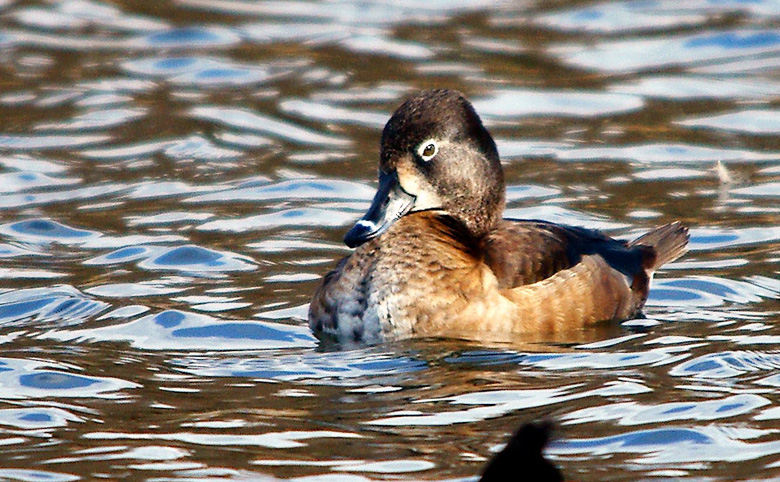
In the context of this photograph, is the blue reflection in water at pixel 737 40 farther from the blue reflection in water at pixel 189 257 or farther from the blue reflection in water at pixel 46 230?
the blue reflection in water at pixel 46 230

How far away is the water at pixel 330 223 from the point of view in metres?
6.21

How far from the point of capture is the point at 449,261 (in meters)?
8.05

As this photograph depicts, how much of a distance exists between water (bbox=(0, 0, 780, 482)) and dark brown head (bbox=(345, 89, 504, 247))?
0.78 metres

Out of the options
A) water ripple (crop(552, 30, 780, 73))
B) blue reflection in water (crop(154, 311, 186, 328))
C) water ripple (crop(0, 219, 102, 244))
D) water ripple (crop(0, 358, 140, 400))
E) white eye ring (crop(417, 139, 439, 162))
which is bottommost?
water ripple (crop(0, 358, 140, 400))

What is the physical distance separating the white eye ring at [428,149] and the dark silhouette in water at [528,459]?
134 inches

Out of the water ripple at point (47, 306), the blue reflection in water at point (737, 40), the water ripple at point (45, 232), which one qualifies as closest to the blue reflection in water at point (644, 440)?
the water ripple at point (47, 306)

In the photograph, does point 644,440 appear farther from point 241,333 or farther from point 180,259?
point 180,259

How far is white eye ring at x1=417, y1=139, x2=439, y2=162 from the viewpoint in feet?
26.6

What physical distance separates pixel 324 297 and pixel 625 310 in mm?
1715

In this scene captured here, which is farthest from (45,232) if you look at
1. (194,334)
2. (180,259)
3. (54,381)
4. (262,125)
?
(54,381)

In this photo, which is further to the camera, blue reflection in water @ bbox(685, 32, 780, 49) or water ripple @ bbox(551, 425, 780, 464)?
blue reflection in water @ bbox(685, 32, 780, 49)

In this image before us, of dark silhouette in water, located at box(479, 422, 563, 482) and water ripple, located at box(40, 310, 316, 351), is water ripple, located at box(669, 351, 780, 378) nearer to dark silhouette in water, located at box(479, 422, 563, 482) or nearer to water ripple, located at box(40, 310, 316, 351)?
water ripple, located at box(40, 310, 316, 351)

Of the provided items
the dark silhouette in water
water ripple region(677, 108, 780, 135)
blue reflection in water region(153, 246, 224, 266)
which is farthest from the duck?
water ripple region(677, 108, 780, 135)

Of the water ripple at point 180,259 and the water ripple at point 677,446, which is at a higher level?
the water ripple at point 180,259
